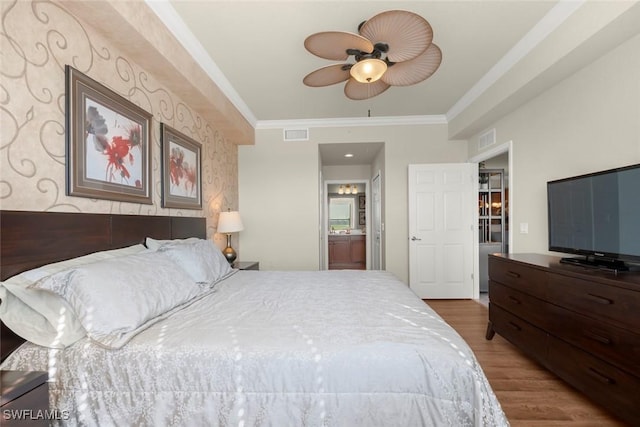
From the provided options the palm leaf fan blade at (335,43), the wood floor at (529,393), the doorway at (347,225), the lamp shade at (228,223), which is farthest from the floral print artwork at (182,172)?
the doorway at (347,225)

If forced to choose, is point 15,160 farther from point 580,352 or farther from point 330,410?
point 580,352

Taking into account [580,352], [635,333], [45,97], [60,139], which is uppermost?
[45,97]

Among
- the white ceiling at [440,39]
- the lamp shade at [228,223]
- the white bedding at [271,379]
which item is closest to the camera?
the white bedding at [271,379]

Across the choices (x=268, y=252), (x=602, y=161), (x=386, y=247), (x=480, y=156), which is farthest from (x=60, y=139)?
(x=480, y=156)

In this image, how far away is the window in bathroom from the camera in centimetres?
792

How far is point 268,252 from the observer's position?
4215mm

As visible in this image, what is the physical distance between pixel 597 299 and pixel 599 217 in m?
0.58

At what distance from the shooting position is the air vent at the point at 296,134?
4.18 metres

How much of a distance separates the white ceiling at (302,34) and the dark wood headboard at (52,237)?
57.2 inches

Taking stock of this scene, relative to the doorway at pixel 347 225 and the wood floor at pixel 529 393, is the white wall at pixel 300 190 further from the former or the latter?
the doorway at pixel 347 225

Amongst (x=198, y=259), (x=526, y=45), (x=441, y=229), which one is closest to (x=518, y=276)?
(x=441, y=229)

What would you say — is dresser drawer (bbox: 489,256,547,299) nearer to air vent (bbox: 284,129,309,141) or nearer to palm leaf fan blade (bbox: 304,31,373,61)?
palm leaf fan blade (bbox: 304,31,373,61)

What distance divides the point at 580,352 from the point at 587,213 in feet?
3.02

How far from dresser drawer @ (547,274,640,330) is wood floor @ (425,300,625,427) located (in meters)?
0.60
